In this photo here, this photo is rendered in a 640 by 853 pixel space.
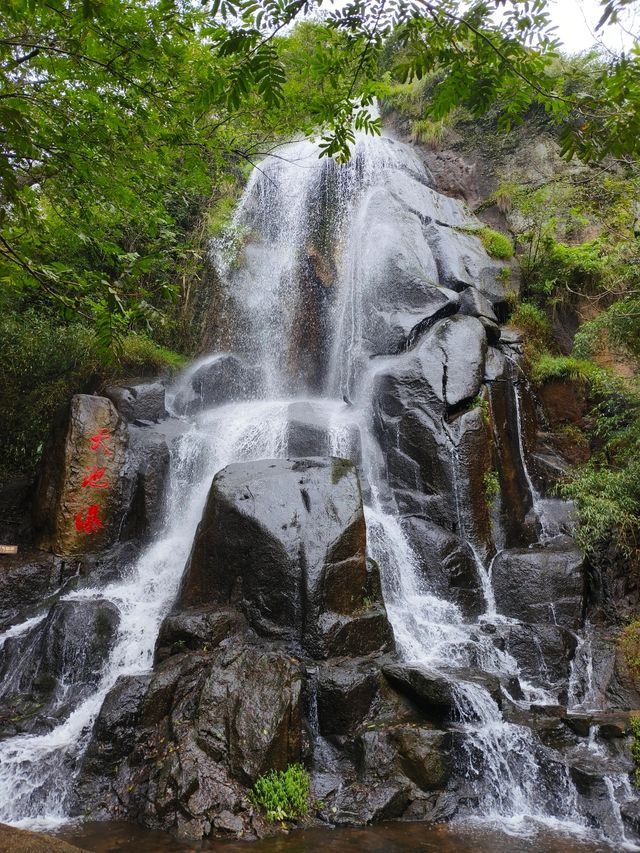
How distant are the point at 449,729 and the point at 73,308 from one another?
5.46m

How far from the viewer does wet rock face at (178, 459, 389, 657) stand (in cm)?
691

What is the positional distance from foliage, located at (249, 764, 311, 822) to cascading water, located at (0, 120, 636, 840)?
5.09 ft

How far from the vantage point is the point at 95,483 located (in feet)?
33.1

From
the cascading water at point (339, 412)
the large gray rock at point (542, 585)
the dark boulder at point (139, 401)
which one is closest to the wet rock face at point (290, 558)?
the cascading water at point (339, 412)

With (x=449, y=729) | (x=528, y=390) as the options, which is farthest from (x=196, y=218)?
(x=449, y=729)

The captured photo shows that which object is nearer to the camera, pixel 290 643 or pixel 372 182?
pixel 290 643

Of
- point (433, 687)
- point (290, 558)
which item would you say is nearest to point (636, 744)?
point (433, 687)

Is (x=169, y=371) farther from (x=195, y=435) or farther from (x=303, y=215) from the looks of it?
(x=303, y=215)

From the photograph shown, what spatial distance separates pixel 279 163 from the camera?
18562mm

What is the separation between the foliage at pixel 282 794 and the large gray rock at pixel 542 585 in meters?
4.48

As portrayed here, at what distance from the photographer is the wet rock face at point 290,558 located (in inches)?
272

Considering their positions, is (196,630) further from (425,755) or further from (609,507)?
(609,507)

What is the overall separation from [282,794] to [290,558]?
261 cm

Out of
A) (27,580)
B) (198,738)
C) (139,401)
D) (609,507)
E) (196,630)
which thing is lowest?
(198,738)
